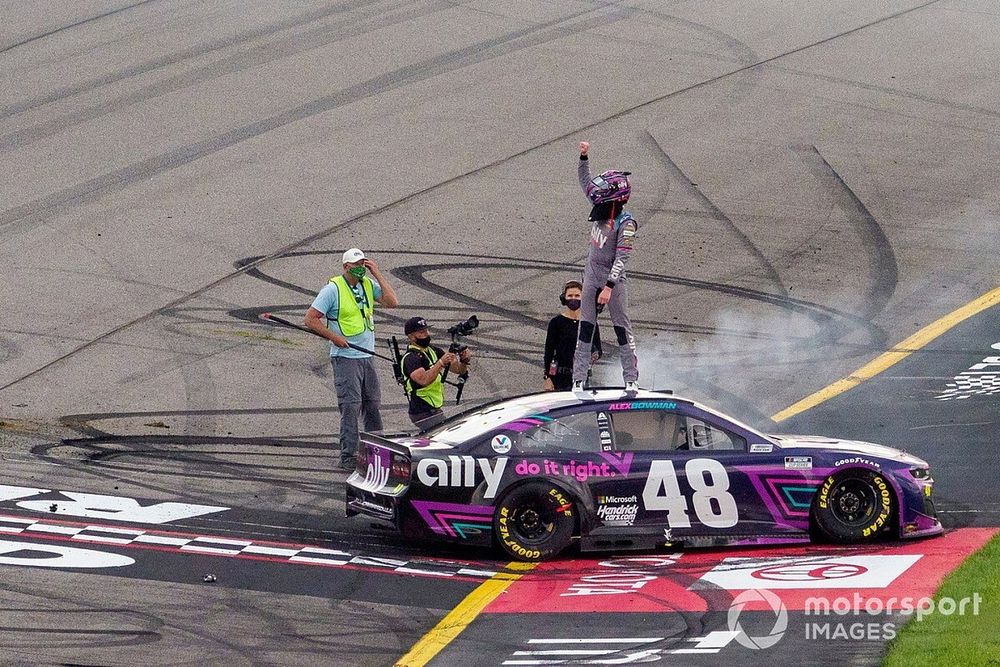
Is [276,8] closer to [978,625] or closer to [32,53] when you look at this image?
[32,53]

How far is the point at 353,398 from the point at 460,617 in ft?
13.3

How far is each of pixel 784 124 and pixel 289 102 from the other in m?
7.62

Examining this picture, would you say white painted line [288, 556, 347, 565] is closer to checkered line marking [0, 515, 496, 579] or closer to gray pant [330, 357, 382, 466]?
checkered line marking [0, 515, 496, 579]

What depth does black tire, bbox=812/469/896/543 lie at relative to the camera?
11.2 m

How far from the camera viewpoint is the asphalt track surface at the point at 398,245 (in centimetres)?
1045

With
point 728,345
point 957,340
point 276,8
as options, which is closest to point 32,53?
point 276,8

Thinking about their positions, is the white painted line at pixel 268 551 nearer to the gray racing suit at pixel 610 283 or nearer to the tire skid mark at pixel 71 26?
the gray racing suit at pixel 610 283

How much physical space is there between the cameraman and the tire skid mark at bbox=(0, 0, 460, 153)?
436 inches

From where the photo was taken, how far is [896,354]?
1647 cm

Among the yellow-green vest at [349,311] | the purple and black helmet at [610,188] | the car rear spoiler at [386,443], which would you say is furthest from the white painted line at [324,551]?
the purple and black helmet at [610,188]

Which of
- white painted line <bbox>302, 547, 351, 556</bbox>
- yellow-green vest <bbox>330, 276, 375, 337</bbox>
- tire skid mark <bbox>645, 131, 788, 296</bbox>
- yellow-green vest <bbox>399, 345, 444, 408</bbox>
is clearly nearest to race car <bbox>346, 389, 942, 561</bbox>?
white painted line <bbox>302, 547, 351, 556</bbox>

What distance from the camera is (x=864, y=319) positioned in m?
17.5

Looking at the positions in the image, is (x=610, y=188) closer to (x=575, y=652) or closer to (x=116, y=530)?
(x=116, y=530)

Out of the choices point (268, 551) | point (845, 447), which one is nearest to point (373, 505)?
point (268, 551)
